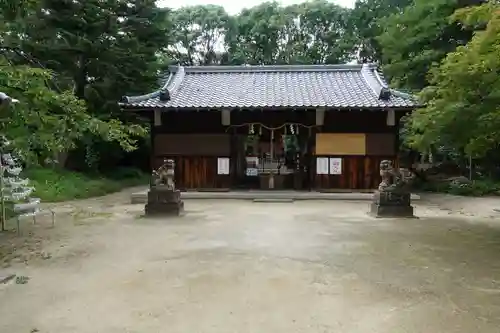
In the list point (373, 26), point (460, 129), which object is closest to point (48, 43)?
point (460, 129)

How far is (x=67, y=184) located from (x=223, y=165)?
5.27 meters

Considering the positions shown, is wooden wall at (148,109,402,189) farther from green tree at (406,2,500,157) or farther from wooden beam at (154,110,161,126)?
green tree at (406,2,500,157)

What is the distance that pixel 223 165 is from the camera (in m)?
16.7

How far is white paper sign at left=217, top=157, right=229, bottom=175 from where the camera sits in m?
16.7

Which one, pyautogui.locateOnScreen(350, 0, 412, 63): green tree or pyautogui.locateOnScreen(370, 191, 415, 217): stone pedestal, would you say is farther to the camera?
pyautogui.locateOnScreen(350, 0, 412, 63): green tree

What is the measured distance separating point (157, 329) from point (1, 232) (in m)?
6.40

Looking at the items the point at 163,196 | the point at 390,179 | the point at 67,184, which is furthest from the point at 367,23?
the point at 163,196

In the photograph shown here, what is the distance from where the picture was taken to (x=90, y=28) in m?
18.9

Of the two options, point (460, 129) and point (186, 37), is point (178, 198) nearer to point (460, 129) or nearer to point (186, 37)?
point (460, 129)

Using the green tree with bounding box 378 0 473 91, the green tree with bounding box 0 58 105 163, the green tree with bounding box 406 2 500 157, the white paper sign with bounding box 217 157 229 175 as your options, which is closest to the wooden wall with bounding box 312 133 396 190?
the white paper sign with bounding box 217 157 229 175

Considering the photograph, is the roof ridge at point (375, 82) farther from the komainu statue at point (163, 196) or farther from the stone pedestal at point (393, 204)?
the komainu statue at point (163, 196)

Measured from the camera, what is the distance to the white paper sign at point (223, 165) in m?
16.7

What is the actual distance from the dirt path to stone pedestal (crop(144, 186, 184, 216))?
578 mm

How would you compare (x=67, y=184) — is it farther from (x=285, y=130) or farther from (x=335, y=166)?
(x=335, y=166)
